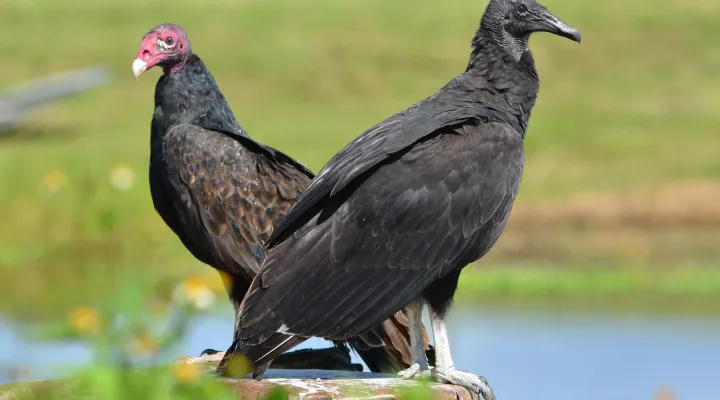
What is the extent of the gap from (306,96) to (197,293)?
53.2 feet

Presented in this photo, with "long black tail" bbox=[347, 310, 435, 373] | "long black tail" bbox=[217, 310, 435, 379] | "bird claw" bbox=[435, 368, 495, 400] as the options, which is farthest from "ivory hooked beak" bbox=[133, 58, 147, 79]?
"bird claw" bbox=[435, 368, 495, 400]

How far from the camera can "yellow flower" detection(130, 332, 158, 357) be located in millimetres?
2314

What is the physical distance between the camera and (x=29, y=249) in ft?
35.0

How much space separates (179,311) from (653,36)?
1898 cm

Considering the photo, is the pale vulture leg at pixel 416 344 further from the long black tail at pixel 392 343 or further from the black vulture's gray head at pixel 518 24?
the black vulture's gray head at pixel 518 24

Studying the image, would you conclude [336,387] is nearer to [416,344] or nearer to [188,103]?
[416,344]

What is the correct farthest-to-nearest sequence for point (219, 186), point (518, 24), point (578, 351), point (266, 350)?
point (578, 351) → point (219, 186) → point (518, 24) → point (266, 350)

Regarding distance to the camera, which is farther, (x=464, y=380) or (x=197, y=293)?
(x=464, y=380)

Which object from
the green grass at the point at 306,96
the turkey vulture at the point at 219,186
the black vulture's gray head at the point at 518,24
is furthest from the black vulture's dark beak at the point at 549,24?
the green grass at the point at 306,96

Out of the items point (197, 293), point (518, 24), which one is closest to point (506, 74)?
point (518, 24)

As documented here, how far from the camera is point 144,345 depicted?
7.61 feet

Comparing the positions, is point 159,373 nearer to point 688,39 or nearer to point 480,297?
point 480,297

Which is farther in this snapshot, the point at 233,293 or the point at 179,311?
the point at 233,293

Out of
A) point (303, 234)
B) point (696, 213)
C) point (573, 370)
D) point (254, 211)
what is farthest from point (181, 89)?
point (696, 213)
